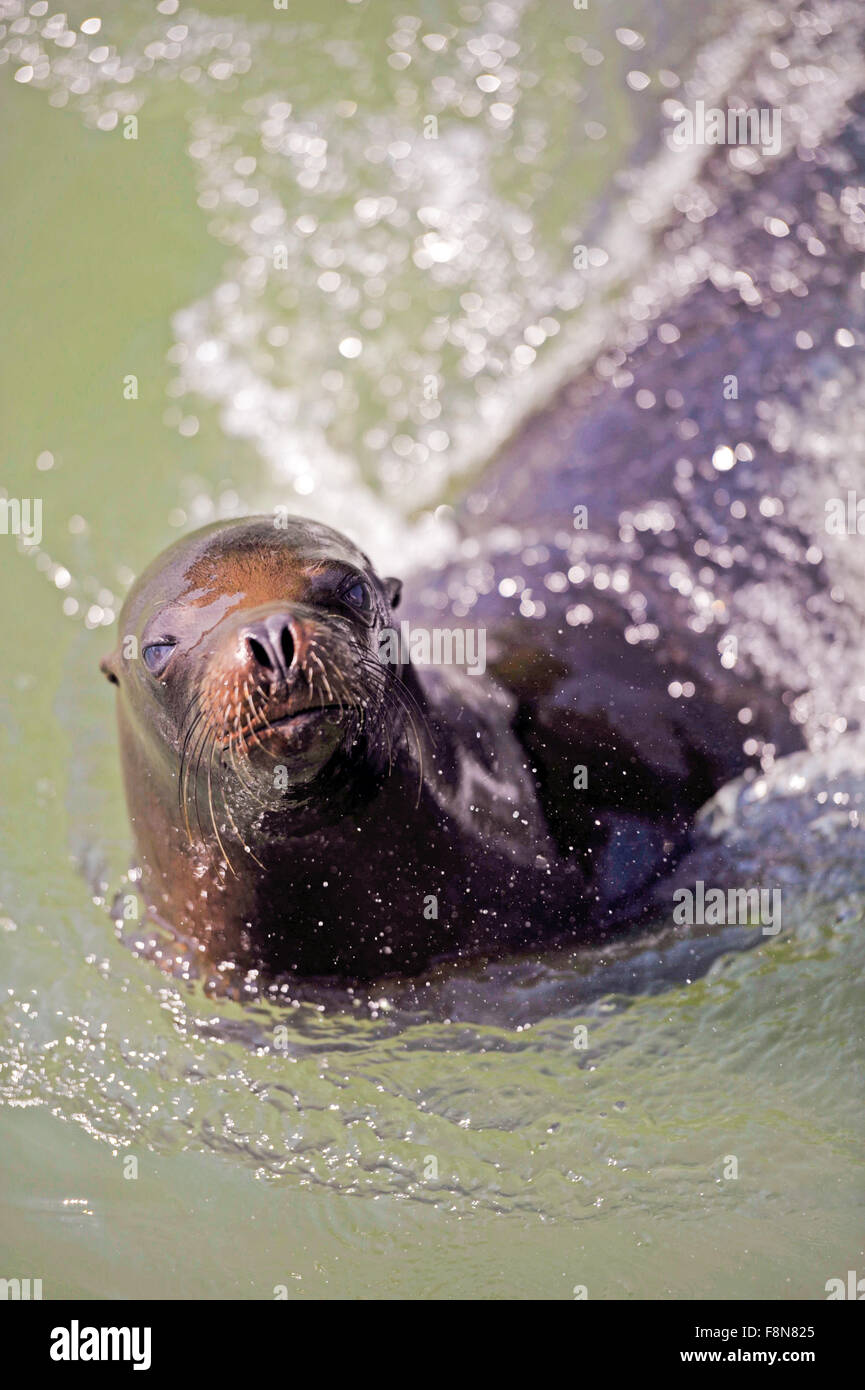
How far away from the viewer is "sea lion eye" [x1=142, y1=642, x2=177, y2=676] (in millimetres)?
3490

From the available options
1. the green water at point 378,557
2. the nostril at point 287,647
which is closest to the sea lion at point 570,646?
the nostril at point 287,647

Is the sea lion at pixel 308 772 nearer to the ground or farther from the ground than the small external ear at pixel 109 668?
nearer to the ground

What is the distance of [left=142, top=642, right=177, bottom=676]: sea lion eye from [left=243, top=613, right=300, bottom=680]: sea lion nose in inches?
17.8

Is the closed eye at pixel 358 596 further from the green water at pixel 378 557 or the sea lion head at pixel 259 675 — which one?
the green water at pixel 378 557

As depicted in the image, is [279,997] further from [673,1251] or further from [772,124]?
[772,124]

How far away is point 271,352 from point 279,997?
11.2ft

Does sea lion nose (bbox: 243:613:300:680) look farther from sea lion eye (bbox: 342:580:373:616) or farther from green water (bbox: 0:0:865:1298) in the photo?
green water (bbox: 0:0:865:1298)

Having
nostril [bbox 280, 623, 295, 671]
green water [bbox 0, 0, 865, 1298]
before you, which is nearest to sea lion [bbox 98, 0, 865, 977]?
nostril [bbox 280, 623, 295, 671]

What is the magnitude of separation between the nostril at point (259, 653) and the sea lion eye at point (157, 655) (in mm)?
455

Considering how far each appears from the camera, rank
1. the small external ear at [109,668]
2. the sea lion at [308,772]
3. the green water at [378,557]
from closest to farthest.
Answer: the sea lion at [308,772], the small external ear at [109,668], the green water at [378,557]

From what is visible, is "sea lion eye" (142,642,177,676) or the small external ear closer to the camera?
"sea lion eye" (142,642,177,676)

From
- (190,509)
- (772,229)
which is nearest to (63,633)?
(190,509)

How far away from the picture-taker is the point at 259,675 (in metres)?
3.11

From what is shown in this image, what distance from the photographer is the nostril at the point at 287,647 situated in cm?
309
